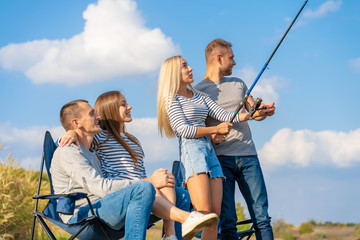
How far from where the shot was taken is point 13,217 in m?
5.54

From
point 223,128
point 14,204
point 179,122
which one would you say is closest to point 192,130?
point 179,122

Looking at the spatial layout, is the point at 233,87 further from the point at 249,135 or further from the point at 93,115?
the point at 93,115

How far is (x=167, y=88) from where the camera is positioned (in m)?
3.15

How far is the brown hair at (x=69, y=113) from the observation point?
3.04 metres

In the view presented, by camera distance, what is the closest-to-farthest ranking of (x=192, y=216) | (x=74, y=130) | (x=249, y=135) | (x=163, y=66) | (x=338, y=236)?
1. (x=192, y=216)
2. (x=74, y=130)
3. (x=163, y=66)
4. (x=249, y=135)
5. (x=338, y=236)

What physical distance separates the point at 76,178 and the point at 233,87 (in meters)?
1.45

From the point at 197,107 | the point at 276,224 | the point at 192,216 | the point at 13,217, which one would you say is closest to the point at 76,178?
the point at 192,216

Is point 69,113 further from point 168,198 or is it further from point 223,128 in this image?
point 223,128

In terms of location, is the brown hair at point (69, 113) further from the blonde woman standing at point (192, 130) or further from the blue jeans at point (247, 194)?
the blue jeans at point (247, 194)

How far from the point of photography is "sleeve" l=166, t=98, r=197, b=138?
9.84 feet

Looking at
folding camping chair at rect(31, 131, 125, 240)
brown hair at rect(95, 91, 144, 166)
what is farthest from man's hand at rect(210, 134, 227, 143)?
folding camping chair at rect(31, 131, 125, 240)

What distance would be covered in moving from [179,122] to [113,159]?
548 millimetres

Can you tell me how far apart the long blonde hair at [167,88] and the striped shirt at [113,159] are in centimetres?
32

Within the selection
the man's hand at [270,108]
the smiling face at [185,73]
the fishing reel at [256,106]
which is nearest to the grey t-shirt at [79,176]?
Result: the smiling face at [185,73]
